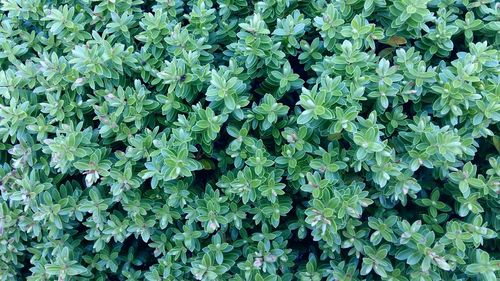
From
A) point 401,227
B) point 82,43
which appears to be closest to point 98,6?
point 82,43

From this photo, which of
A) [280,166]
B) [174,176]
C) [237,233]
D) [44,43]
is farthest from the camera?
[44,43]

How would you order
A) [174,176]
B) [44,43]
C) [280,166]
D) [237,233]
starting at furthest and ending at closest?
1. [44,43]
2. [237,233]
3. [280,166]
4. [174,176]

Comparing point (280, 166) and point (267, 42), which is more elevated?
point (267, 42)

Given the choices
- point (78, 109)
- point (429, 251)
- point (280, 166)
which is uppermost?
point (78, 109)

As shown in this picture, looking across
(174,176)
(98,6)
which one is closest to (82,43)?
(98,6)

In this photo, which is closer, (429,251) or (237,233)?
(429,251)

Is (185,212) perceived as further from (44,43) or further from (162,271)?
(44,43)
